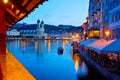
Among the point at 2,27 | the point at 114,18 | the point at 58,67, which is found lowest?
the point at 58,67

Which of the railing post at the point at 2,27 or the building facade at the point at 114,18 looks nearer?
the railing post at the point at 2,27

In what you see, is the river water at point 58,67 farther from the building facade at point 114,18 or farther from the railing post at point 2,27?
the railing post at point 2,27

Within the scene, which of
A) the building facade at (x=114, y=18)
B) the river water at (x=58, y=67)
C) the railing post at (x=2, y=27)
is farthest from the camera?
the building facade at (x=114, y=18)

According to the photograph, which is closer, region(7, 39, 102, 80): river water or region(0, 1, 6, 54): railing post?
region(0, 1, 6, 54): railing post

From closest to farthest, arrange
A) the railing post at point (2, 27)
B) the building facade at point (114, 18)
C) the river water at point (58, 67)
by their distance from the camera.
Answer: the railing post at point (2, 27) → the river water at point (58, 67) → the building facade at point (114, 18)

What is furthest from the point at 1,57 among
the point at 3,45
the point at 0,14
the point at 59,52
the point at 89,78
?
the point at 59,52

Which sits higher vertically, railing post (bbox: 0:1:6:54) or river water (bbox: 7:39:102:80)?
railing post (bbox: 0:1:6:54)

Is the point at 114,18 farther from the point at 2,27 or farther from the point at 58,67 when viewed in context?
the point at 2,27

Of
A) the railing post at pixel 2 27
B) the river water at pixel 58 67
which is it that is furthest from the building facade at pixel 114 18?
the railing post at pixel 2 27

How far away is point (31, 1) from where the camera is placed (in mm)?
7195

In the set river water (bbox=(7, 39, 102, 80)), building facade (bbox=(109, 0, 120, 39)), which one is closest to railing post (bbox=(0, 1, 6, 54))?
river water (bbox=(7, 39, 102, 80))

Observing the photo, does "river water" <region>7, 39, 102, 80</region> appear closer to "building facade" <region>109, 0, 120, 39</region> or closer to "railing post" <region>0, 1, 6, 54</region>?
"building facade" <region>109, 0, 120, 39</region>

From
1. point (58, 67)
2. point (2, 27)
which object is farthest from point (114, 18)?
point (2, 27)

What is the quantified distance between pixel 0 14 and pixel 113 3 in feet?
145
